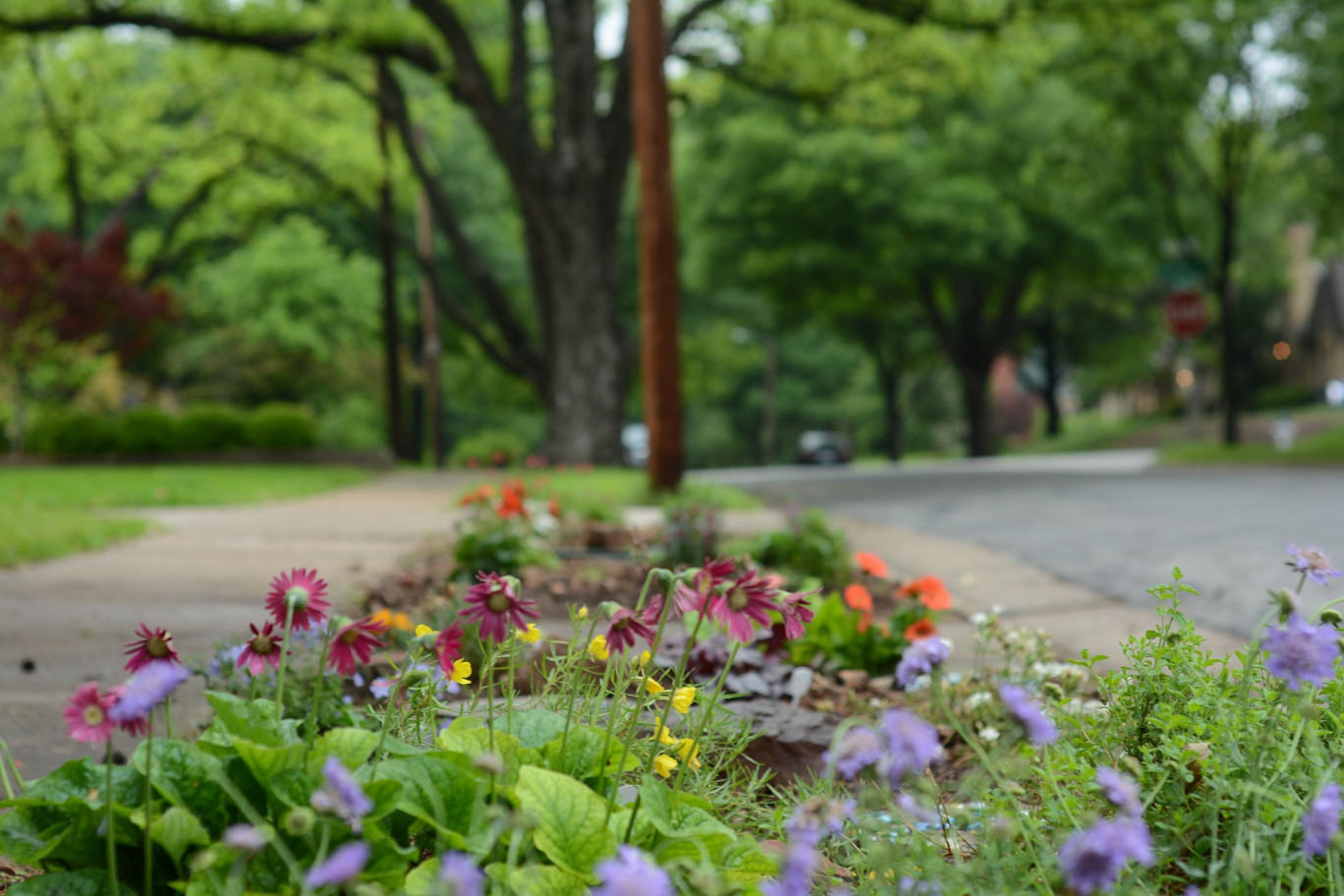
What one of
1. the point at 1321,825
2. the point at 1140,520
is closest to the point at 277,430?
the point at 1140,520

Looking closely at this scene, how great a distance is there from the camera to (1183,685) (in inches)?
66.8

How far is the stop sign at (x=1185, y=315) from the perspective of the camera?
17.2 metres

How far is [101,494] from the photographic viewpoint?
9.89 m

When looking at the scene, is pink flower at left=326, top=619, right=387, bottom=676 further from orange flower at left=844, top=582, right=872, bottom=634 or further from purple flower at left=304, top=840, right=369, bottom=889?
orange flower at left=844, top=582, right=872, bottom=634

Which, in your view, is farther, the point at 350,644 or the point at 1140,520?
the point at 1140,520

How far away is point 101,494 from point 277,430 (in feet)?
25.7

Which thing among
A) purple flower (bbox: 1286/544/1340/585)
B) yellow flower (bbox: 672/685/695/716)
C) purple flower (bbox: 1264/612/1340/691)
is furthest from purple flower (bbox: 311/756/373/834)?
purple flower (bbox: 1286/544/1340/585)

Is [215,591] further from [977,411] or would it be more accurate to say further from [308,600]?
[977,411]

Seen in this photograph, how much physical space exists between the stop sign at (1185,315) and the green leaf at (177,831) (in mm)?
17996

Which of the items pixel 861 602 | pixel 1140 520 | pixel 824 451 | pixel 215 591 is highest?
pixel 861 602

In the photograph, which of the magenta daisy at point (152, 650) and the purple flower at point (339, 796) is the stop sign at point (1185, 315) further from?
the purple flower at point (339, 796)

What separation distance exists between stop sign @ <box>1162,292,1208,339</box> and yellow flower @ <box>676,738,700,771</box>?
1731cm

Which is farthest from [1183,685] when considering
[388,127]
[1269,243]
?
[1269,243]

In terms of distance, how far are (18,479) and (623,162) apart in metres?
7.85
